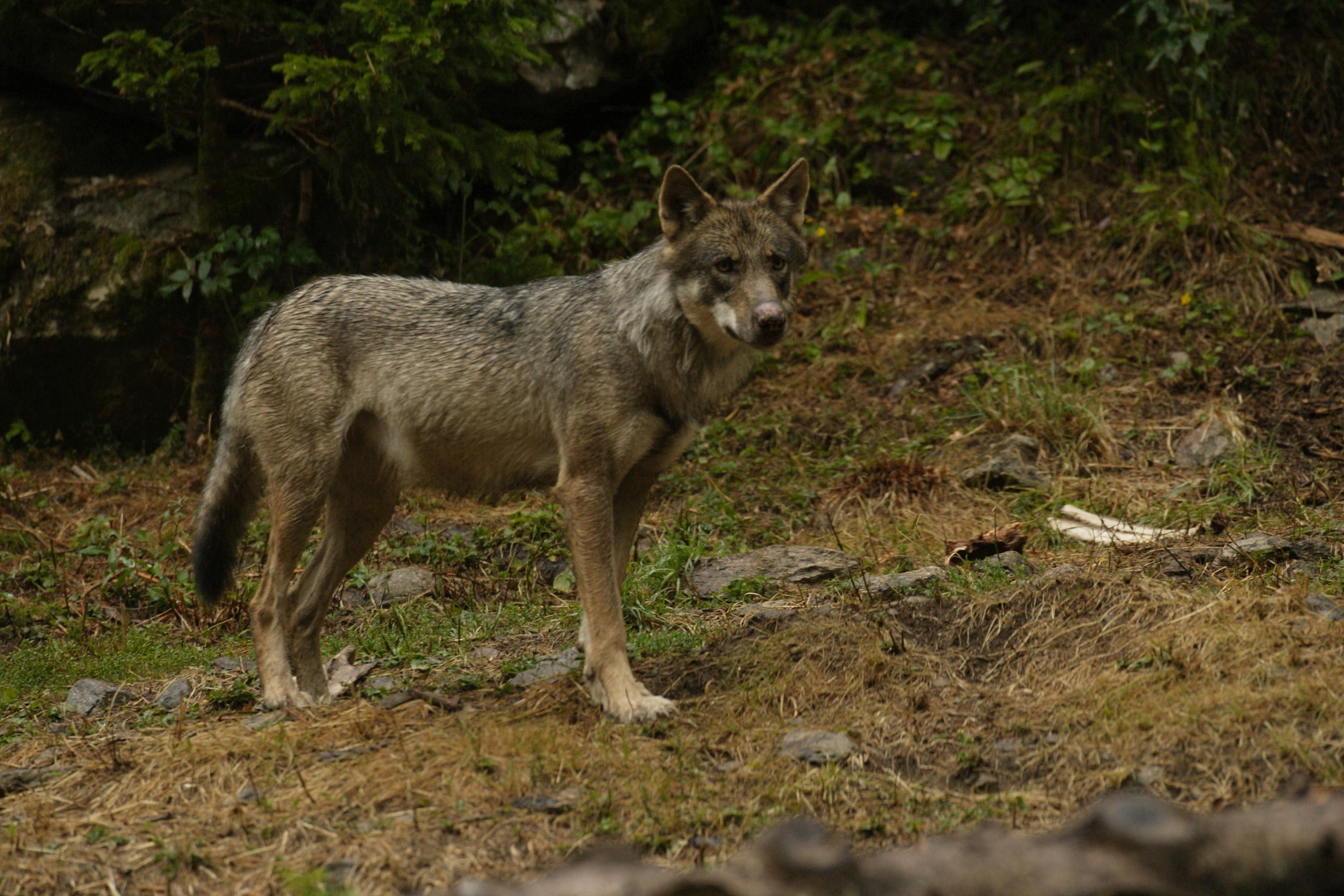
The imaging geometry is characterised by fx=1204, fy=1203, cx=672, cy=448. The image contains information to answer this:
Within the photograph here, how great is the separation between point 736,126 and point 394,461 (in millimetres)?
6258

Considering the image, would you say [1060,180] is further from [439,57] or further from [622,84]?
A: [439,57]

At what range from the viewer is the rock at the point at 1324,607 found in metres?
Result: 4.79

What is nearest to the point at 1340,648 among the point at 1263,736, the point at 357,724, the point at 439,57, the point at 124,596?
the point at 1263,736

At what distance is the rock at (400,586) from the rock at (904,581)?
8.62 ft

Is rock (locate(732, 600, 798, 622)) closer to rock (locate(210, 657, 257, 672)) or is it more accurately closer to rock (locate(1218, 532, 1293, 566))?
rock (locate(1218, 532, 1293, 566))

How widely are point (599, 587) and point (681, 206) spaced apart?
5.64 feet

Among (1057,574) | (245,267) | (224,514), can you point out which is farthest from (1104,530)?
(245,267)

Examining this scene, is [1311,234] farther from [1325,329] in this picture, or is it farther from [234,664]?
[234,664]

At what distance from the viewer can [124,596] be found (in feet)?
23.1

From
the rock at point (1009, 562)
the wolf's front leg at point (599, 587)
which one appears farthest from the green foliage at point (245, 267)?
the rock at point (1009, 562)

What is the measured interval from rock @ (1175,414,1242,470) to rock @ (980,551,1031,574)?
206 centimetres

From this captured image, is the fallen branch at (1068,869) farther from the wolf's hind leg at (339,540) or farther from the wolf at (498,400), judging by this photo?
the wolf's hind leg at (339,540)

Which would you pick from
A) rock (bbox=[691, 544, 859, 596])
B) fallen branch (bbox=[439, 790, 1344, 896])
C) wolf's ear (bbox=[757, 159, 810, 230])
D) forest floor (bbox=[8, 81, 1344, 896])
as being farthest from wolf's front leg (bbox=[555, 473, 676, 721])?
fallen branch (bbox=[439, 790, 1344, 896])

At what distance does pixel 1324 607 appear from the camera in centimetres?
487
